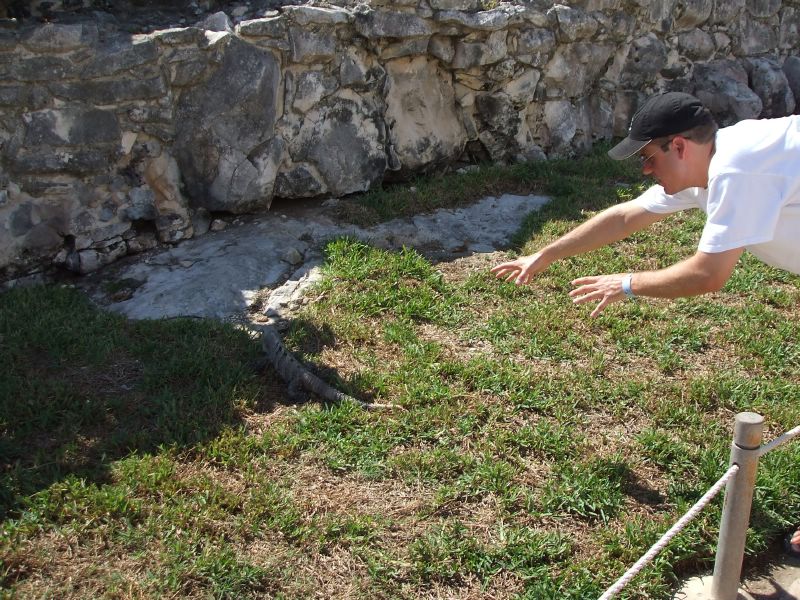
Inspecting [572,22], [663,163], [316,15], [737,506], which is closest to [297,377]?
[663,163]

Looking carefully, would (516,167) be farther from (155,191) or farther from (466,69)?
(155,191)

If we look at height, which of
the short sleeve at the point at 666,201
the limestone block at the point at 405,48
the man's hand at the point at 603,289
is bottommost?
the man's hand at the point at 603,289

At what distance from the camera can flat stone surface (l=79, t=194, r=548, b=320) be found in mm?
4965

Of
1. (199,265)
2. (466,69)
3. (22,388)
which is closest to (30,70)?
(199,265)

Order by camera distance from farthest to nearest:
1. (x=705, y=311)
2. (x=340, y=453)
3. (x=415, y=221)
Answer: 1. (x=415, y=221)
2. (x=705, y=311)
3. (x=340, y=453)

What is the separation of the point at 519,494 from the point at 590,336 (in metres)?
1.53

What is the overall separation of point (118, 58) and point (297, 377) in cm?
242

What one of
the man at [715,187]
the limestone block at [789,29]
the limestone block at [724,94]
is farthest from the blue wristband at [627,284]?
the limestone block at [789,29]

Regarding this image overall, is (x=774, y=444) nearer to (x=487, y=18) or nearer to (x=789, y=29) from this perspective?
(x=487, y=18)

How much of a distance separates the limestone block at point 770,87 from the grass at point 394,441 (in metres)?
4.70

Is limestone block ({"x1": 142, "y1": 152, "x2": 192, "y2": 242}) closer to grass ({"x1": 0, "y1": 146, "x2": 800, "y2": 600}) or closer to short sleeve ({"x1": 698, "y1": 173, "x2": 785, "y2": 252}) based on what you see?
grass ({"x1": 0, "y1": 146, "x2": 800, "y2": 600})

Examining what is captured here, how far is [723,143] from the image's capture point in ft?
9.46

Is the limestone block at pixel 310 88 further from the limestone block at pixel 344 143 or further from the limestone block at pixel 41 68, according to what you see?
the limestone block at pixel 41 68

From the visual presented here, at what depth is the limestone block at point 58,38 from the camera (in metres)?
4.84
